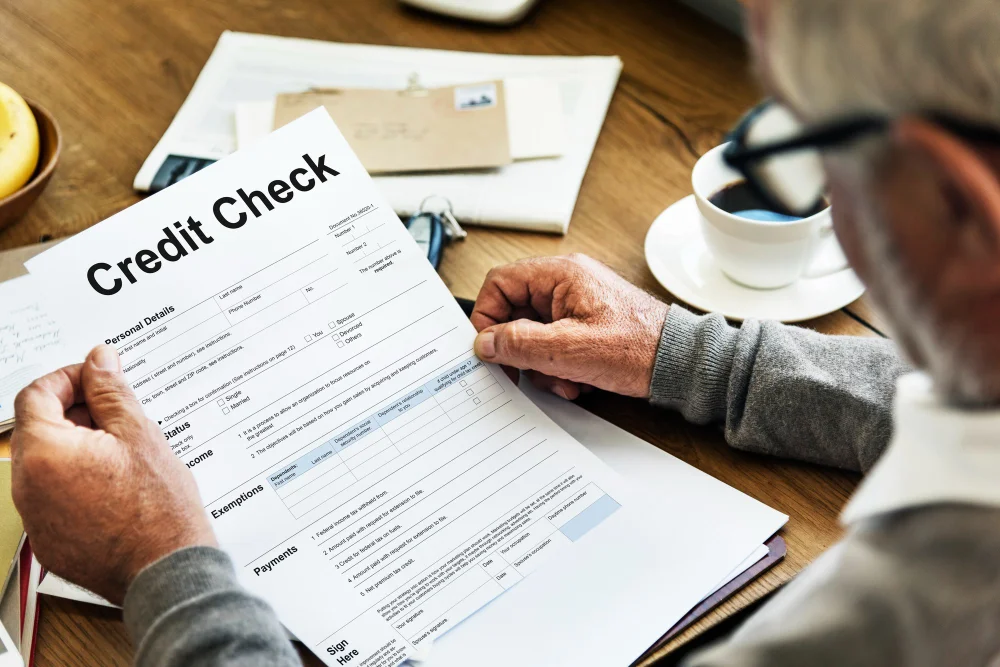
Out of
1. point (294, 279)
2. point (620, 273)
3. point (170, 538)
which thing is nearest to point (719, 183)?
point (620, 273)

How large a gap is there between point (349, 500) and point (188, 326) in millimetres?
199

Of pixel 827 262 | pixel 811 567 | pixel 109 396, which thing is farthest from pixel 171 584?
pixel 827 262

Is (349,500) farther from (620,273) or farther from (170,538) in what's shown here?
(620,273)

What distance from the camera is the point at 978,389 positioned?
439 mm

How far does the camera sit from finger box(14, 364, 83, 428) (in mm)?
680

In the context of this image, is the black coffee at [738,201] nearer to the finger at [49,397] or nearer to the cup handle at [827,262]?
the cup handle at [827,262]

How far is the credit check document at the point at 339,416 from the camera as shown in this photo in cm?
69

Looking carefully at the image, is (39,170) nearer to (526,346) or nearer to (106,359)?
(106,359)

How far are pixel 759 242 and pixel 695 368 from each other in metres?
0.14

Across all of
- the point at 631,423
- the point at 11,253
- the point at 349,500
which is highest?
the point at 11,253

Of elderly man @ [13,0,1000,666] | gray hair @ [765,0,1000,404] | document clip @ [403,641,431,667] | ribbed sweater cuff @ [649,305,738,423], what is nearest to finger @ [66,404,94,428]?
elderly man @ [13,0,1000,666]

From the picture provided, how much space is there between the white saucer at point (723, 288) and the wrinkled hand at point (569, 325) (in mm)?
76

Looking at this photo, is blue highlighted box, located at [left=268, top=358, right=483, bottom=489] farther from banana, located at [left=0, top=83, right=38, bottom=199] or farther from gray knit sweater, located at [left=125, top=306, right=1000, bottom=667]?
banana, located at [left=0, top=83, right=38, bottom=199]

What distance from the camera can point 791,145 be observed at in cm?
46
